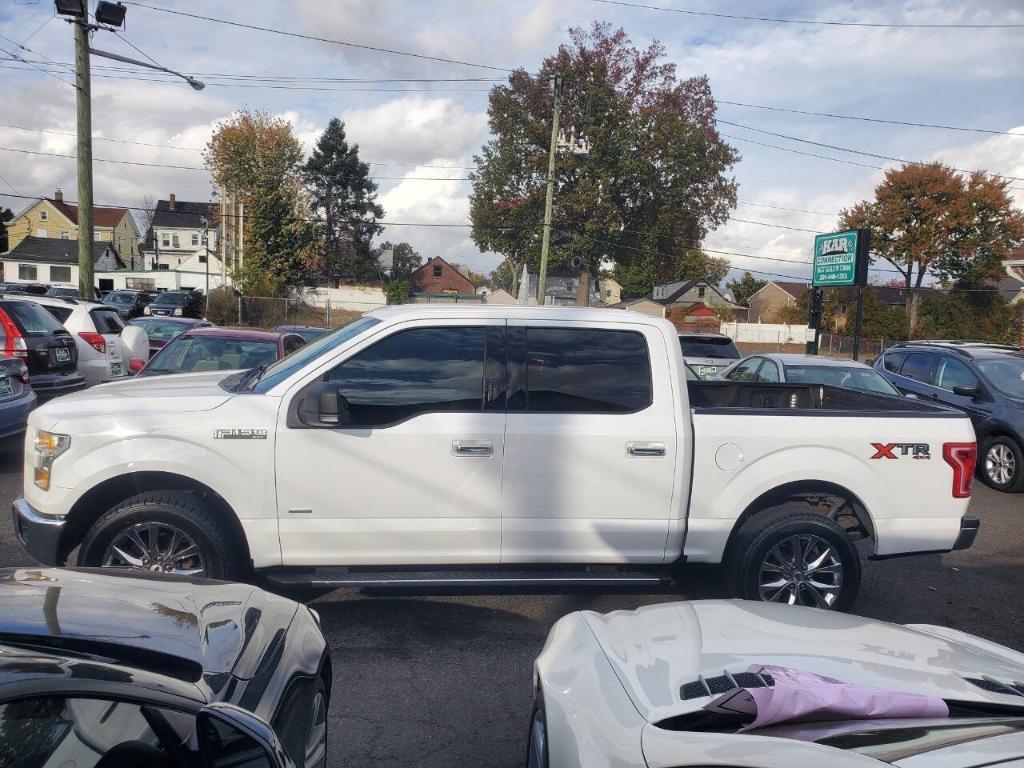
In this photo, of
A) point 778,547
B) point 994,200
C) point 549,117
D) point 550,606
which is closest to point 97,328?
point 550,606

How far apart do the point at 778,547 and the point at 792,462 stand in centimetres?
56

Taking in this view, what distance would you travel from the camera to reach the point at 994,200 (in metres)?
51.4

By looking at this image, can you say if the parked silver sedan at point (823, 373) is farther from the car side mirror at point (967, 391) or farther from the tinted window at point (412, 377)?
the tinted window at point (412, 377)

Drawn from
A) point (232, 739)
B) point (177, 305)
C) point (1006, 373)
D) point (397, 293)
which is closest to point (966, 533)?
point (232, 739)

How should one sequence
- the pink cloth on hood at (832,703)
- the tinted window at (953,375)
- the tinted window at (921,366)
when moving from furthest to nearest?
the tinted window at (921,366) → the tinted window at (953,375) → the pink cloth on hood at (832,703)

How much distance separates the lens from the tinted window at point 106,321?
1299 centimetres

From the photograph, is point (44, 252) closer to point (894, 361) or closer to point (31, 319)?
point (31, 319)

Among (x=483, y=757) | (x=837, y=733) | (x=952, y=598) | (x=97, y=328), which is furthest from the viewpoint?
(x=97, y=328)

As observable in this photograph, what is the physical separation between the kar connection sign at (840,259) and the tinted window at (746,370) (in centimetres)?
1374

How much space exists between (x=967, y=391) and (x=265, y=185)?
147 ft

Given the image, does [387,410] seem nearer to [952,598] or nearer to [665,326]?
[665,326]

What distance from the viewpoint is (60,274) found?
69.0 meters

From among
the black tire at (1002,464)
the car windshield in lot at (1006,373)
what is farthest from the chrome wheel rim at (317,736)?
the car windshield in lot at (1006,373)

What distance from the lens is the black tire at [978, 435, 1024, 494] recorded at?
33.4 ft
